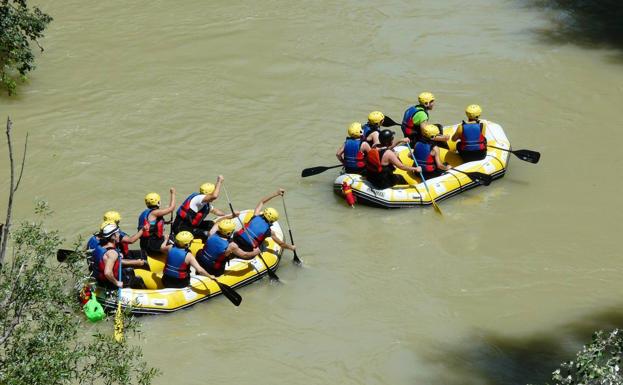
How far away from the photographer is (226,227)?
10609 millimetres

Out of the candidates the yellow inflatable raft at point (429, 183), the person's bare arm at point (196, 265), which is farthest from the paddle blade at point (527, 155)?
the person's bare arm at point (196, 265)

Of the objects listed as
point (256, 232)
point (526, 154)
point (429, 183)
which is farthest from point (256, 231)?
point (526, 154)

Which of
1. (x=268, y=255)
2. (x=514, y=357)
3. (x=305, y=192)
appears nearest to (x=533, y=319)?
(x=514, y=357)

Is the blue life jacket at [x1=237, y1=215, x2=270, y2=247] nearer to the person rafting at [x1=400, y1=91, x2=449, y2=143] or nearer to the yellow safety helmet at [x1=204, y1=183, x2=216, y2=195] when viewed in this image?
the yellow safety helmet at [x1=204, y1=183, x2=216, y2=195]

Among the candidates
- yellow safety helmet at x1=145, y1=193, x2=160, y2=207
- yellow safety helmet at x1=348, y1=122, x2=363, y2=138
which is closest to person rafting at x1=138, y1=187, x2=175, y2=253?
yellow safety helmet at x1=145, y1=193, x2=160, y2=207

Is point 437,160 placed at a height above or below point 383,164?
below

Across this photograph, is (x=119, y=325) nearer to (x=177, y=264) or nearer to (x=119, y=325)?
(x=119, y=325)

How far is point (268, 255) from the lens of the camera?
11125 millimetres

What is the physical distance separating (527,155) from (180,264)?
5897 millimetres

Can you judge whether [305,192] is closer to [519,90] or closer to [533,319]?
[533,319]

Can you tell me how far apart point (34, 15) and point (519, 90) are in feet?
28.7

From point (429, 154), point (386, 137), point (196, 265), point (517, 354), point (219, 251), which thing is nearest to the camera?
point (517, 354)

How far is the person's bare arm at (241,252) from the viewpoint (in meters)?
10.8

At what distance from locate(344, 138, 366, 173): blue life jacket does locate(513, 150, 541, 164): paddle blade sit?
249cm
